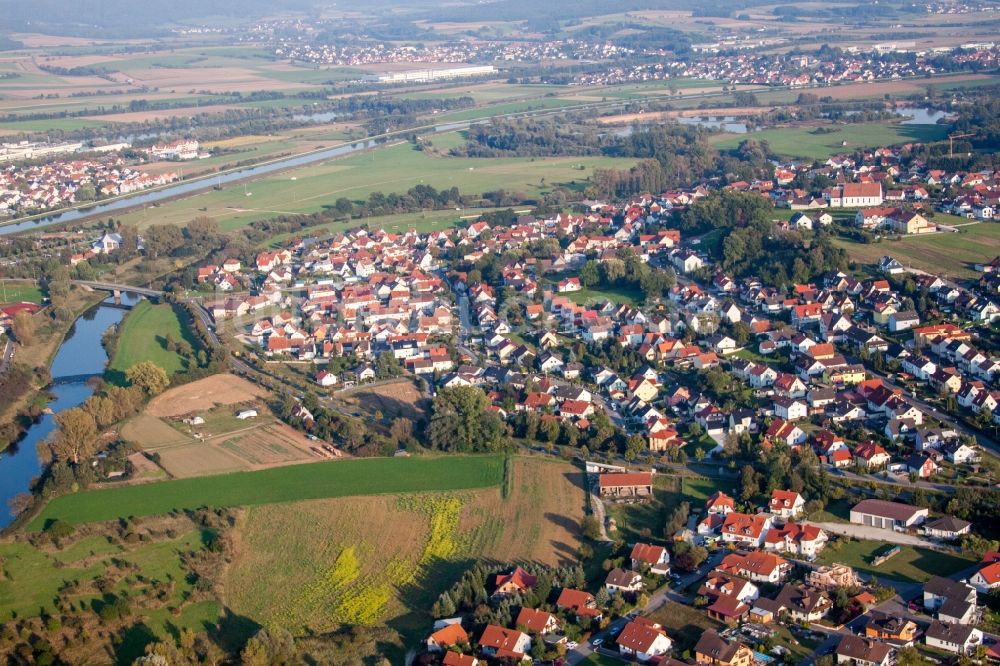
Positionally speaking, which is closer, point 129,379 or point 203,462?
point 203,462

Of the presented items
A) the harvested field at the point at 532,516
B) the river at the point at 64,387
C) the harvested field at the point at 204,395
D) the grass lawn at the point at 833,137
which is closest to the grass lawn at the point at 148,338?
the river at the point at 64,387

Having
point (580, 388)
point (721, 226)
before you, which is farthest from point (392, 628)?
point (721, 226)

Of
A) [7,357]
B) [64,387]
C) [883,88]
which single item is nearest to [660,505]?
[64,387]

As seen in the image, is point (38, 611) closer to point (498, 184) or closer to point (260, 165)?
point (498, 184)

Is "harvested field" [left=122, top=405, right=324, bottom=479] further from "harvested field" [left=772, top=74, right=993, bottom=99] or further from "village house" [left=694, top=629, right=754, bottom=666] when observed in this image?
"harvested field" [left=772, top=74, right=993, bottom=99]

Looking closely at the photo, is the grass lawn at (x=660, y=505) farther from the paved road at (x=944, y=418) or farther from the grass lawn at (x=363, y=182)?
the grass lawn at (x=363, y=182)

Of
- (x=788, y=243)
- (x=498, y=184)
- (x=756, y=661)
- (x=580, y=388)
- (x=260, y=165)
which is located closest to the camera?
(x=756, y=661)
